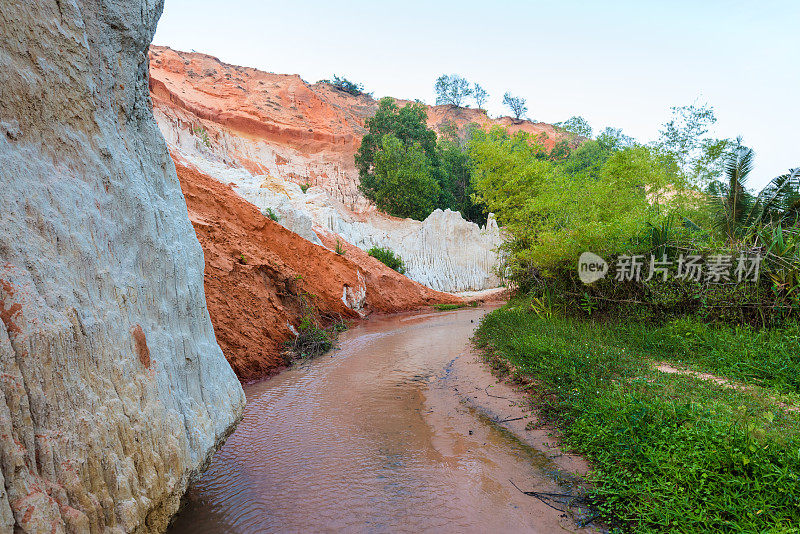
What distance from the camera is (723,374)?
4.69 meters

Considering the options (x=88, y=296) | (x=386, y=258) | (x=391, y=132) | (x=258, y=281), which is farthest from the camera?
(x=391, y=132)

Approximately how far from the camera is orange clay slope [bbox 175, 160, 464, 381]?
24.1 feet

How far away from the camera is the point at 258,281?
870cm

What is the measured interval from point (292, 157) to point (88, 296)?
100 feet

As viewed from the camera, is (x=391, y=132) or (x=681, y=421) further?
(x=391, y=132)

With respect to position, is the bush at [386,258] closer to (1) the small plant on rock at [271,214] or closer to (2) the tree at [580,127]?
(1) the small plant on rock at [271,214]

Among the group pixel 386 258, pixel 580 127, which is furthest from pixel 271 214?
pixel 580 127

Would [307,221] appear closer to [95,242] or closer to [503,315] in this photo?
[503,315]

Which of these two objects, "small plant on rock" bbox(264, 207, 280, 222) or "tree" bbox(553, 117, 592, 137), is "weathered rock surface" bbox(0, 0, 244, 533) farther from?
"tree" bbox(553, 117, 592, 137)

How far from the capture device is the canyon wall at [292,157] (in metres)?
20.6

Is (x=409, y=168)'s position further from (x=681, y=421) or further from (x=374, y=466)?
(x=681, y=421)

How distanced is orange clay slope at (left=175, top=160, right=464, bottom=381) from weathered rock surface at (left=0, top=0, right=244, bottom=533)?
14.4 feet

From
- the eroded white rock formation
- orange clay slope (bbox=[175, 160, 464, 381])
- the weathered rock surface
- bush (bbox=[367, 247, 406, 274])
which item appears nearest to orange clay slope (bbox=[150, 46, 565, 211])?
the eroded white rock formation

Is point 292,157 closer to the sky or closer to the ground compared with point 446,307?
closer to the sky
